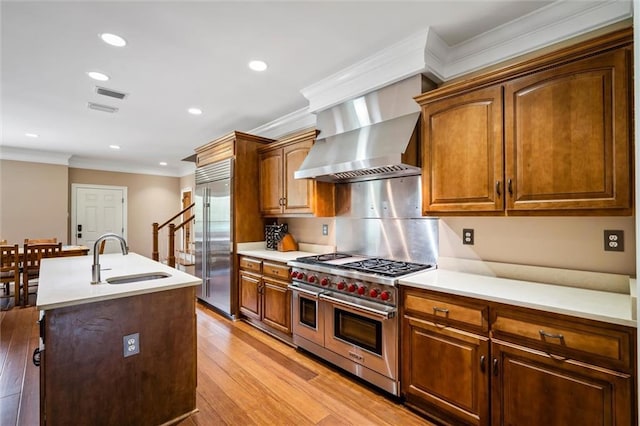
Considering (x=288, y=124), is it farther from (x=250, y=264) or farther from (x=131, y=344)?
(x=131, y=344)

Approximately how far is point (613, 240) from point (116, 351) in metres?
2.99

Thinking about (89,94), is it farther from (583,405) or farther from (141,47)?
(583,405)

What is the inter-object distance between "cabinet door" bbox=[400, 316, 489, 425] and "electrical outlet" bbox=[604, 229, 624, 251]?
94cm

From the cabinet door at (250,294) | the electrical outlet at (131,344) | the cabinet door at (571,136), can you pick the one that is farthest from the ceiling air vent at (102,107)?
the cabinet door at (571,136)

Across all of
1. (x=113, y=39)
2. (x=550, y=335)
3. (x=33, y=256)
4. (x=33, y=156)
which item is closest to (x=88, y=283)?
(x=113, y=39)

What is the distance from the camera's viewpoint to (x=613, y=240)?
1.77m

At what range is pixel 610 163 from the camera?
153 cm

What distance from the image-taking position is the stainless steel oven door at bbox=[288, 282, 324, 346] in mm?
2676

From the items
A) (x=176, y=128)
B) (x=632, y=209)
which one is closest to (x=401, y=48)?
(x=632, y=209)

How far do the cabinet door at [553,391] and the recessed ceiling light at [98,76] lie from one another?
378cm

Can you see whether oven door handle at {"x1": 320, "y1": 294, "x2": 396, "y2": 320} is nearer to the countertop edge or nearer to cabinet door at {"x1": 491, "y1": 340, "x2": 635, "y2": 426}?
cabinet door at {"x1": 491, "y1": 340, "x2": 635, "y2": 426}

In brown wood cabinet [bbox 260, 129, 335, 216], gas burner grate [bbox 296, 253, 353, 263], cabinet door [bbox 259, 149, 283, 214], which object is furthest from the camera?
cabinet door [bbox 259, 149, 283, 214]

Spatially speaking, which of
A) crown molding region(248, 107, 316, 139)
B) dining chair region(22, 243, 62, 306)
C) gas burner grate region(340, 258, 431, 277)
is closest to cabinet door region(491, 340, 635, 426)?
gas burner grate region(340, 258, 431, 277)

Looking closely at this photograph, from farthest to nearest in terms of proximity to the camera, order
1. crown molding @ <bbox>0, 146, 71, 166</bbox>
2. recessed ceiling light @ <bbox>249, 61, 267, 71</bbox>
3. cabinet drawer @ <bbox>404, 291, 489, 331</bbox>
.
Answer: crown molding @ <bbox>0, 146, 71, 166</bbox>
recessed ceiling light @ <bbox>249, 61, 267, 71</bbox>
cabinet drawer @ <bbox>404, 291, 489, 331</bbox>
